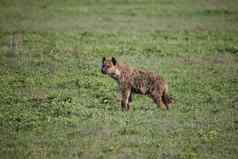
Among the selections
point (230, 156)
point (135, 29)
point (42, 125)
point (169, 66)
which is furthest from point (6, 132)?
point (135, 29)

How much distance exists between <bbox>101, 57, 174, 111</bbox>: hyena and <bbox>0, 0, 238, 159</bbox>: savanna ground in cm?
25

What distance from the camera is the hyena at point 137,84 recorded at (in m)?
13.4

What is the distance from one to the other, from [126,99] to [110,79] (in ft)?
10.6

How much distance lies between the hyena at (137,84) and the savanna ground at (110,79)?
25 cm

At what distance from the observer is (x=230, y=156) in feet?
35.0

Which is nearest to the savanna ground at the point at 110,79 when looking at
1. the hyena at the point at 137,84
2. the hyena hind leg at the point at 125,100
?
the hyena hind leg at the point at 125,100

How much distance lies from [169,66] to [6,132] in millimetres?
7028

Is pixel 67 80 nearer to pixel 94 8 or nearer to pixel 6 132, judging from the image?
pixel 6 132

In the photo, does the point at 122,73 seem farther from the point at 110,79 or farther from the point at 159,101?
the point at 110,79

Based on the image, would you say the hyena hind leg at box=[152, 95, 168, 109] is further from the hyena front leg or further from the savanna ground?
the hyena front leg

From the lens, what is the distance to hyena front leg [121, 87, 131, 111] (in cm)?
1339

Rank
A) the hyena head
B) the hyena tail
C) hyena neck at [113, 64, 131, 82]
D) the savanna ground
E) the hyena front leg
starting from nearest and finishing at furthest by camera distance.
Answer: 1. the savanna ground
2. the hyena front leg
3. the hyena tail
4. hyena neck at [113, 64, 131, 82]
5. the hyena head

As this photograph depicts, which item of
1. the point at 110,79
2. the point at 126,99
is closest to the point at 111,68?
the point at 126,99

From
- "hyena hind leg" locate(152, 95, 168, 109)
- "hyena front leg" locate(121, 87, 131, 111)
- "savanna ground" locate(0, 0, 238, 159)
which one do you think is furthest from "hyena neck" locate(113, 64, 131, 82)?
"hyena hind leg" locate(152, 95, 168, 109)
